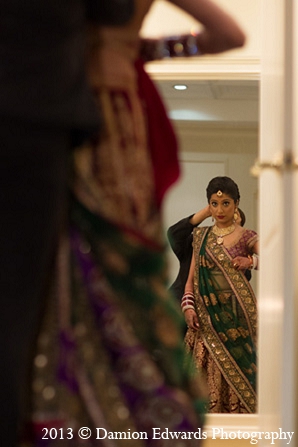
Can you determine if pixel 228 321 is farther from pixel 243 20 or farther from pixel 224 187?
pixel 243 20

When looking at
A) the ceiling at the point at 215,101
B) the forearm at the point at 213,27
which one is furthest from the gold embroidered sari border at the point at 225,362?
the forearm at the point at 213,27

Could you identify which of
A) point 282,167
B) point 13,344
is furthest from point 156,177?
point 282,167

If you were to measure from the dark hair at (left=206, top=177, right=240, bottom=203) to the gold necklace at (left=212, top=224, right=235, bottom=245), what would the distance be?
A: 0.32 feet

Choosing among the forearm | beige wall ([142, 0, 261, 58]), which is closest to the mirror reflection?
beige wall ([142, 0, 261, 58])

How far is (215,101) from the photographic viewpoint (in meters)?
2.25

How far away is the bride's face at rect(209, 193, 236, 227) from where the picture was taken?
225 centimetres

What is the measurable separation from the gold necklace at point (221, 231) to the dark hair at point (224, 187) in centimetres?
10

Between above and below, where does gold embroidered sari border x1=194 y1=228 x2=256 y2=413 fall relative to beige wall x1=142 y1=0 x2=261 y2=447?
below

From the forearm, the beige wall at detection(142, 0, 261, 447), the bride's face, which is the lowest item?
the bride's face

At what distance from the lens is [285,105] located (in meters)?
1.26

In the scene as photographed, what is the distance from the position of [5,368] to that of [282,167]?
2.93ft

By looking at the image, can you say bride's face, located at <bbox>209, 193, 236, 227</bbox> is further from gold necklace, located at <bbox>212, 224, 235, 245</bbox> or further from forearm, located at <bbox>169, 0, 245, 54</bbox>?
forearm, located at <bbox>169, 0, 245, 54</bbox>

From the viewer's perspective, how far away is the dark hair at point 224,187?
2.24m

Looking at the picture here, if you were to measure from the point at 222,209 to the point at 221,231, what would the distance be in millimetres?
74
